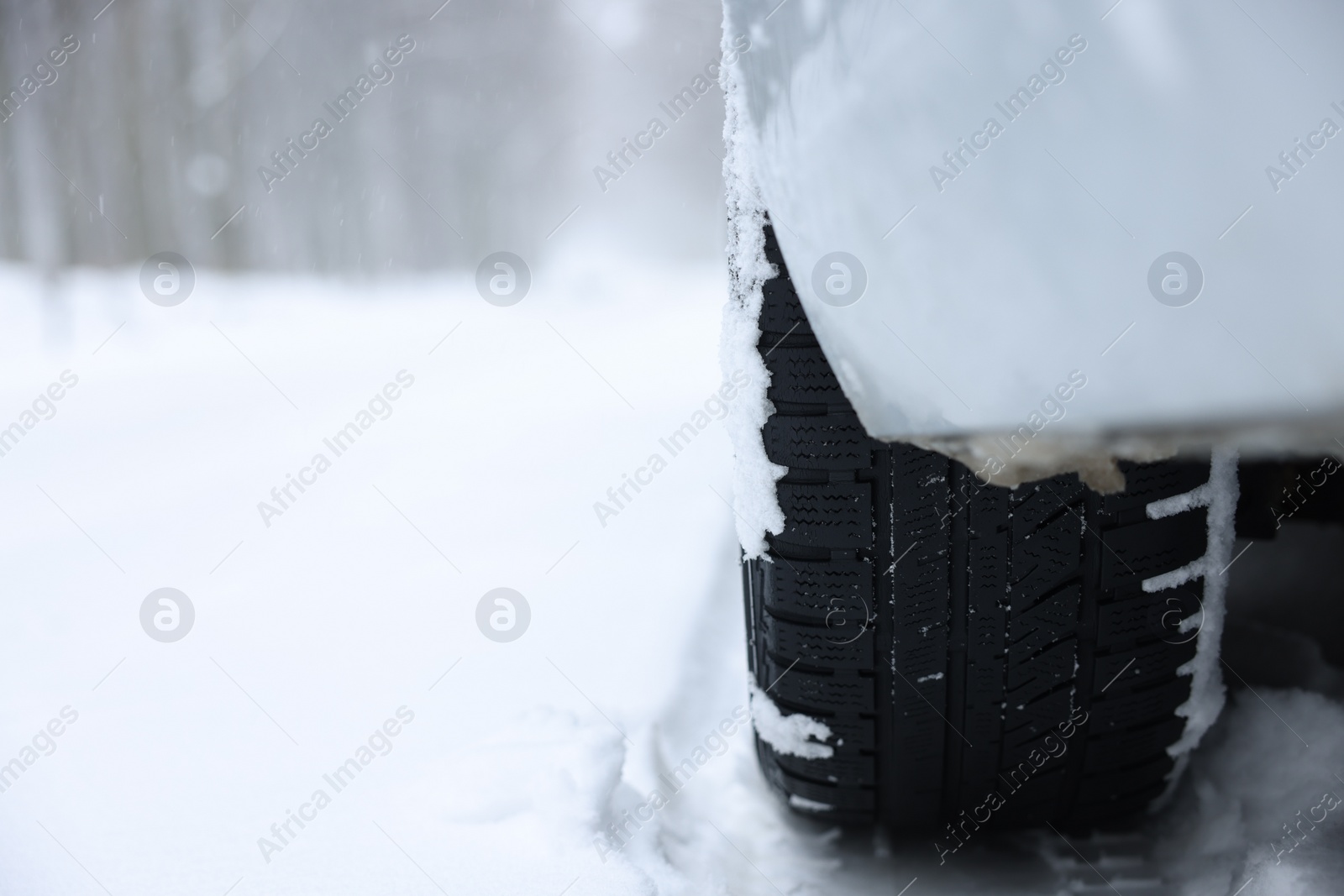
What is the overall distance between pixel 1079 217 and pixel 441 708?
1.03 metres

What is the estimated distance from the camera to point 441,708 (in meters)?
1.20

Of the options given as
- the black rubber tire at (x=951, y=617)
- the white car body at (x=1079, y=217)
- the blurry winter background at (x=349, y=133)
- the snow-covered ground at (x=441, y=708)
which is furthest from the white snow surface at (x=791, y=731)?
the blurry winter background at (x=349, y=133)

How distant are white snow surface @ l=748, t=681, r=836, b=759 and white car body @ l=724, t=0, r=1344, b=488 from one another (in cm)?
43

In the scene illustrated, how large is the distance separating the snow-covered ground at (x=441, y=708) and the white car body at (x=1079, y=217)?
23.4 inches

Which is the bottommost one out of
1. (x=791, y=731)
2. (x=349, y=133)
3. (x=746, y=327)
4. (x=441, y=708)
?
(x=791, y=731)

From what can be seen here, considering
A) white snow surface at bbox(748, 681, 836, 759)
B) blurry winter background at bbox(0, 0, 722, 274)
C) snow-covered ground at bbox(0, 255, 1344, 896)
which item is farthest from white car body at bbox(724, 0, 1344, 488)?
blurry winter background at bbox(0, 0, 722, 274)

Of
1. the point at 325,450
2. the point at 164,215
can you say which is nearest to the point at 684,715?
the point at 325,450

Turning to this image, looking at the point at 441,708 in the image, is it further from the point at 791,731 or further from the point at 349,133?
the point at 349,133

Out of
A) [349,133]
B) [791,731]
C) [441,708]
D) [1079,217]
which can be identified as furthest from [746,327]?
[349,133]

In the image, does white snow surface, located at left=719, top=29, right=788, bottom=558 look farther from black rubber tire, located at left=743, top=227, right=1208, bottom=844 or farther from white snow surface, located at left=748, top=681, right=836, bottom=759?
white snow surface, located at left=748, top=681, right=836, bottom=759

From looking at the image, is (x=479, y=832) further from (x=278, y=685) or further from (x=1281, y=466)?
(x=1281, y=466)

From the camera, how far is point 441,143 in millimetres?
17828

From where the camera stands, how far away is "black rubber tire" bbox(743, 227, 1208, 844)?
0.83 m

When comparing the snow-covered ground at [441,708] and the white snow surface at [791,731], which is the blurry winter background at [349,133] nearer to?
the snow-covered ground at [441,708]
